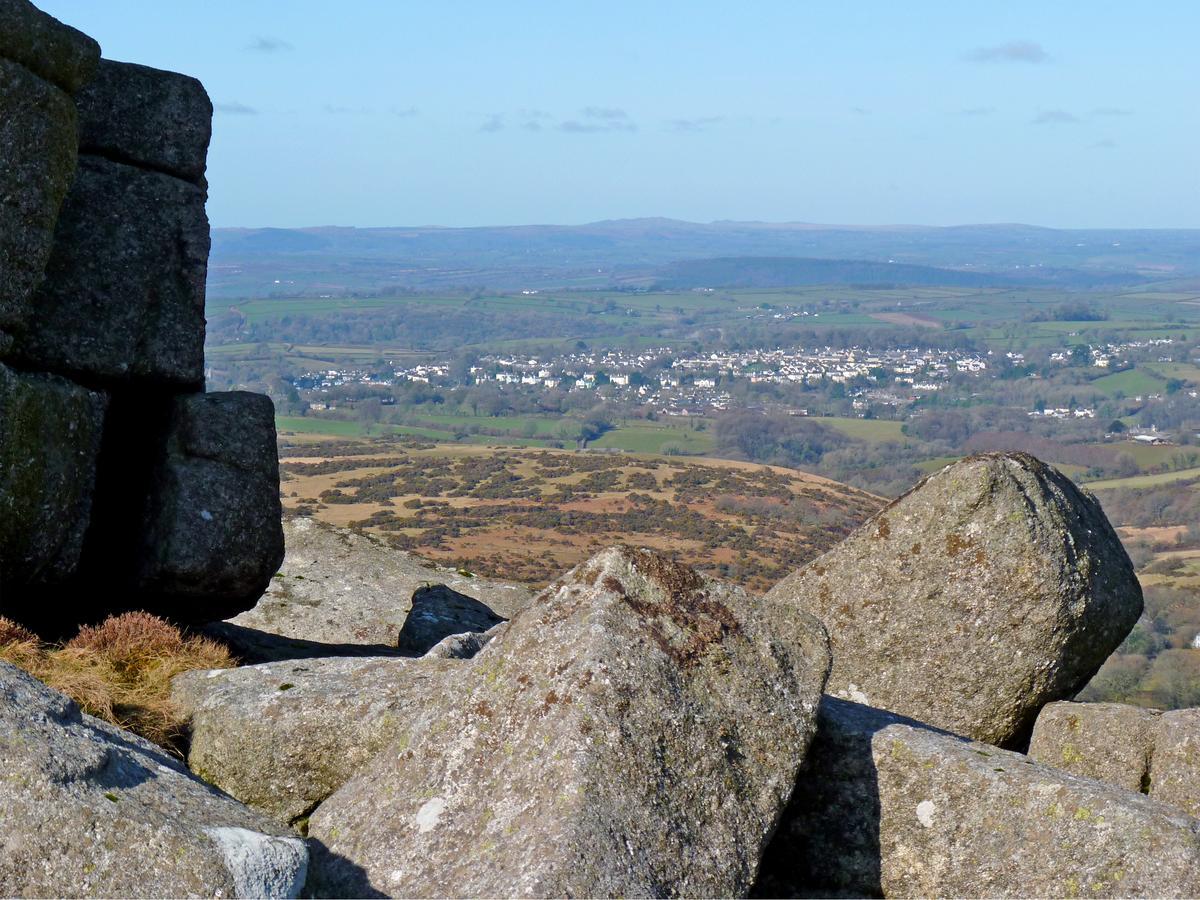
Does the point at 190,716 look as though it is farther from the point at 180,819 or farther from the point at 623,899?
→ the point at 623,899

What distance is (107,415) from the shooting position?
16.9 m

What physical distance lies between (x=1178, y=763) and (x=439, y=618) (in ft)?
39.4

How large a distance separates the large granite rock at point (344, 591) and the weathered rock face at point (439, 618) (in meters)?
0.51

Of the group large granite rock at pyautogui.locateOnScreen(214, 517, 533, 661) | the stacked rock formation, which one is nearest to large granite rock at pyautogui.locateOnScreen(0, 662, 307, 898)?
the stacked rock formation

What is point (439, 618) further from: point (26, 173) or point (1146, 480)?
point (1146, 480)

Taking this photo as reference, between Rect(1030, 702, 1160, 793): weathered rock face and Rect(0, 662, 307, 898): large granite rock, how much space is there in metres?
8.48

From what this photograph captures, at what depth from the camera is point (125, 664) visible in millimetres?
12992

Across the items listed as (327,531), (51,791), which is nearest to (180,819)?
(51,791)

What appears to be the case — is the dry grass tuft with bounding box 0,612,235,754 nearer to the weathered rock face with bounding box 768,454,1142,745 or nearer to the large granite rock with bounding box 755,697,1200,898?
the large granite rock with bounding box 755,697,1200,898

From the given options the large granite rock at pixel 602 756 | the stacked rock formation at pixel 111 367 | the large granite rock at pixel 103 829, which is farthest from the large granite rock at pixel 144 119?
the large granite rock at pixel 103 829

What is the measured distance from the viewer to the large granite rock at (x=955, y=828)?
9266 mm

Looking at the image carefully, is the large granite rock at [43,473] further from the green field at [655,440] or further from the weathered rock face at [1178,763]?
the green field at [655,440]

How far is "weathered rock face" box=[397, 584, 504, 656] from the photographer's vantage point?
20.0 m

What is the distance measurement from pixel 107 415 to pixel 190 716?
22.2 feet
